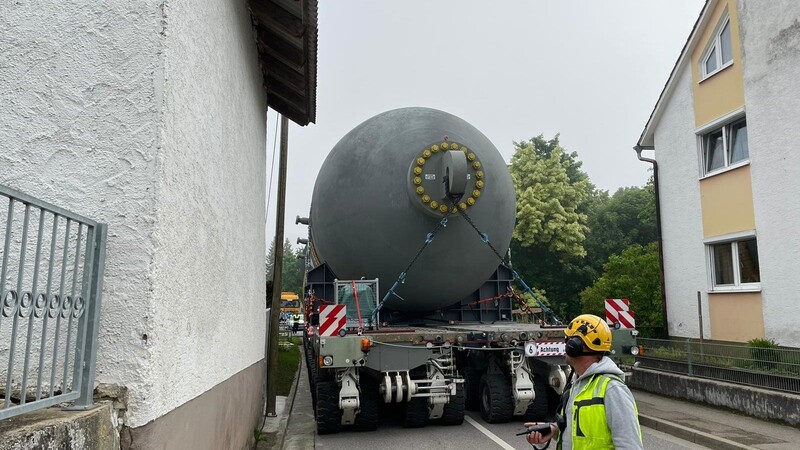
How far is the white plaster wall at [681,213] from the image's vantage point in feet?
44.7

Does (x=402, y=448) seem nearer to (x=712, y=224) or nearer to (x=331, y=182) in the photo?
(x=331, y=182)

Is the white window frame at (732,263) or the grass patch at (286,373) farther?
the grass patch at (286,373)

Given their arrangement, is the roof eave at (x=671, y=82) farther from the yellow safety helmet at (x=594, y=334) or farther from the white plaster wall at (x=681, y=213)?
the yellow safety helmet at (x=594, y=334)

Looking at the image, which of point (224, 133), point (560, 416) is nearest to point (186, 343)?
point (224, 133)

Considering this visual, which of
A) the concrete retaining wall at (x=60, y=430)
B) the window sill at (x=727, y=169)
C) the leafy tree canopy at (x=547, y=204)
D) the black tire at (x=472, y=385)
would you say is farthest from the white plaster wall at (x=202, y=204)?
the leafy tree canopy at (x=547, y=204)

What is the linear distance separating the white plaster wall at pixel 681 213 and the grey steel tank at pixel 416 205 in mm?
6417

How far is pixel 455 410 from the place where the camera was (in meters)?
8.27

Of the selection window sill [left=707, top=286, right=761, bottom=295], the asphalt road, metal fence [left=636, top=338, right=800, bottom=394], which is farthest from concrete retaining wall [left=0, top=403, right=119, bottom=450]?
window sill [left=707, top=286, right=761, bottom=295]

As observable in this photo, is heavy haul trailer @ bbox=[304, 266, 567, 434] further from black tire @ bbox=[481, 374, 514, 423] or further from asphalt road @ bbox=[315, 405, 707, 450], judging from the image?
asphalt road @ bbox=[315, 405, 707, 450]

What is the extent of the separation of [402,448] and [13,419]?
5.75 meters

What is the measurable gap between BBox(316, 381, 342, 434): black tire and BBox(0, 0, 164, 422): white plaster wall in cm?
541

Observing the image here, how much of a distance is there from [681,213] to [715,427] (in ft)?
24.0

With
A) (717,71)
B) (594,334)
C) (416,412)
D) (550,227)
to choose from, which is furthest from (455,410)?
(550,227)

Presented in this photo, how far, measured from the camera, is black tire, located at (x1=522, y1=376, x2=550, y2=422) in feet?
27.9
